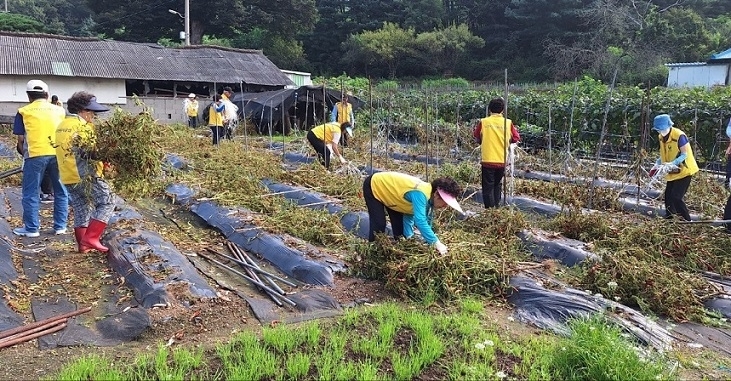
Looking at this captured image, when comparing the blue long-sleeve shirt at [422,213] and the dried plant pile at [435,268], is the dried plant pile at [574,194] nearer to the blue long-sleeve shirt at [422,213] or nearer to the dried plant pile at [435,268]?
the dried plant pile at [435,268]

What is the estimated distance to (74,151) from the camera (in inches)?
193

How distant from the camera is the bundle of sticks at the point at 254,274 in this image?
433 centimetres

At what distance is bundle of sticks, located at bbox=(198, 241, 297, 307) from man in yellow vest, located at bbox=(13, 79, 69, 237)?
165 cm

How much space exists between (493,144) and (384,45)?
3096 cm

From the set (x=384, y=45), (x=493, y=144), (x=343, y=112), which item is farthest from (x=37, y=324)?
(x=384, y=45)

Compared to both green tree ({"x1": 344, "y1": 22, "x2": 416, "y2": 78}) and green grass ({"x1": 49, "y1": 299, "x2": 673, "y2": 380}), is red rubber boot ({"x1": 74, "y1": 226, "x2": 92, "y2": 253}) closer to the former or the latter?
green grass ({"x1": 49, "y1": 299, "x2": 673, "y2": 380})

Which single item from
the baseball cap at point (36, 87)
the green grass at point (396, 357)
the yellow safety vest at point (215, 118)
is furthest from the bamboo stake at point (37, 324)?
the yellow safety vest at point (215, 118)

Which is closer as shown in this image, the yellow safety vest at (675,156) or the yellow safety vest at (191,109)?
the yellow safety vest at (675,156)

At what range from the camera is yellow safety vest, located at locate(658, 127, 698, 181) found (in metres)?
5.79

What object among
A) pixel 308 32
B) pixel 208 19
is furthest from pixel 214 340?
pixel 308 32

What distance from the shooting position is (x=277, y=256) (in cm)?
522

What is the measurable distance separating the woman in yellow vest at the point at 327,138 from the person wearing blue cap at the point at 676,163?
4.09 m

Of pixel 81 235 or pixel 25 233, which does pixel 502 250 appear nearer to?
pixel 81 235

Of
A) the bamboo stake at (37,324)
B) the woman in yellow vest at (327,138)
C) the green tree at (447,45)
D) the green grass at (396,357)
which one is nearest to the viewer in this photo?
the green grass at (396,357)
